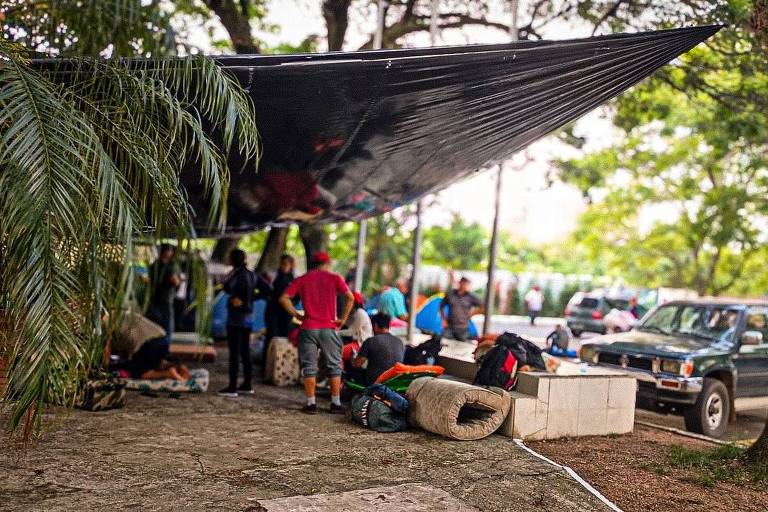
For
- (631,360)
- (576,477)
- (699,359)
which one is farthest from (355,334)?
(576,477)

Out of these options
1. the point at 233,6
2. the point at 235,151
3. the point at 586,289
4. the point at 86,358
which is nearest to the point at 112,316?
the point at 86,358

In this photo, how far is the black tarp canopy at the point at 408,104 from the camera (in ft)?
20.6

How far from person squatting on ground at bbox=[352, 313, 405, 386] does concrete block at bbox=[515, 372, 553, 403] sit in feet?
4.92

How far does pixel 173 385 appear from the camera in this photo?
9.56 meters

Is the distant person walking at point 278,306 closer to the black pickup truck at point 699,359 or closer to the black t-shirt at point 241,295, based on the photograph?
the black t-shirt at point 241,295

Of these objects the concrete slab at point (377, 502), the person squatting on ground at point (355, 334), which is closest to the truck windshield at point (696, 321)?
the person squatting on ground at point (355, 334)

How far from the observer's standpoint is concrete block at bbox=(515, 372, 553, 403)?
27.1 ft

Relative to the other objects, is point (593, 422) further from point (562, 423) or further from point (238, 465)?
point (238, 465)

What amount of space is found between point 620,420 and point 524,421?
4.98 feet

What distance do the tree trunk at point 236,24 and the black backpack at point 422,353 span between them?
7571 millimetres

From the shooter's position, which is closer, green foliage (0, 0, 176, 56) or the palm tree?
the palm tree

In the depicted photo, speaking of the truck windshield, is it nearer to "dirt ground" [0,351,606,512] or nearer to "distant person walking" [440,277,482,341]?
"distant person walking" [440,277,482,341]

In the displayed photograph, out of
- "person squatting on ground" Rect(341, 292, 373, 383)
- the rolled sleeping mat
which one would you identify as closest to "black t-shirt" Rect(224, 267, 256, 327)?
"person squatting on ground" Rect(341, 292, 373, 383)

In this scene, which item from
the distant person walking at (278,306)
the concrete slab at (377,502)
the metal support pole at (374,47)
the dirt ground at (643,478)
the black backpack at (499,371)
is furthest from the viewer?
the metal support pole at (374,47)
